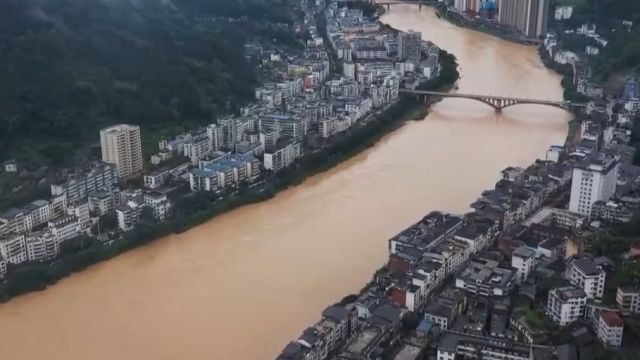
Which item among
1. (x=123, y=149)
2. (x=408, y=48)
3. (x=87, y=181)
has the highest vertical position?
(x=408, y=48)

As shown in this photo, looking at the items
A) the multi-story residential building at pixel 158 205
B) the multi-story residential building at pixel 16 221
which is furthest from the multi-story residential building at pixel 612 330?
the multi-story residential building at pixel 16 221

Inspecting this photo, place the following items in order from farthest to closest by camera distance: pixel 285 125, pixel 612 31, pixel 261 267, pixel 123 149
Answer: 1. pixel 612 31
2. pixel 285 125
3. pixel 123 149
4. pixel 261 267

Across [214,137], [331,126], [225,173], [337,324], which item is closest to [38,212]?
[225,173]

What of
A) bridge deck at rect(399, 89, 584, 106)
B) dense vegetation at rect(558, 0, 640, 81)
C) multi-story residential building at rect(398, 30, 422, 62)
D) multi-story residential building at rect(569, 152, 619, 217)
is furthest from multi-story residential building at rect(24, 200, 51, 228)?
dense vegetation at rect(558, 0, 640, 81)

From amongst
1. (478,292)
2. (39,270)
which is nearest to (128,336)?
(39,270)

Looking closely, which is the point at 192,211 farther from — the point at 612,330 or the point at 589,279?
the point at 612,330

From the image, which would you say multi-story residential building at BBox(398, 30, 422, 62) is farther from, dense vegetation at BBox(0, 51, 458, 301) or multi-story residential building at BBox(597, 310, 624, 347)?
multi-story residential building at BBox(597, 310, 624, 347)
